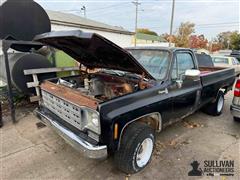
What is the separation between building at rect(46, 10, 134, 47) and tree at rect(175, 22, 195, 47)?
24.6 m

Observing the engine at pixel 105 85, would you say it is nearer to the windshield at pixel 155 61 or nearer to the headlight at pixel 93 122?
the windshield at pixel 155 61

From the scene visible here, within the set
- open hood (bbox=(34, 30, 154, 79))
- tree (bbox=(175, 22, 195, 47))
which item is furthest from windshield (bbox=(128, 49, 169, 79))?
tree (bbox=(175, 22, 195, 47))

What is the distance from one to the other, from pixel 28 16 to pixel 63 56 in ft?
5.17

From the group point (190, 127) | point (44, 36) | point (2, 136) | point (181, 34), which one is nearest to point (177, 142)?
point (190, 127)

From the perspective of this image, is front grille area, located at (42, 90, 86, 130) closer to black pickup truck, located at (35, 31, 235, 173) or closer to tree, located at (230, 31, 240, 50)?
black pickup truck, located at (35, 31, 235, 173)

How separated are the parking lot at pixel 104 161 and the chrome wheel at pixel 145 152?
138mm

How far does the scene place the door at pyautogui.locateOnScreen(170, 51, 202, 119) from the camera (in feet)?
11.2

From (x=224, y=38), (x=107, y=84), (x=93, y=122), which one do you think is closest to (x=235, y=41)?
(x=224, y=38)

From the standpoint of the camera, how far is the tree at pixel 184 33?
41.5 m

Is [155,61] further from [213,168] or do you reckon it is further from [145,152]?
[213,168]

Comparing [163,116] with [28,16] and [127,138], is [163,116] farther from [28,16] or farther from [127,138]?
[28,16]

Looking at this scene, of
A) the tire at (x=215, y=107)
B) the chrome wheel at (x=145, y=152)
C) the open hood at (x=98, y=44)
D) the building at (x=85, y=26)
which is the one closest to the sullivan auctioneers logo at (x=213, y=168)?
the chrome wheel at (x=145, y=152)

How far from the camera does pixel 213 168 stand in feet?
10.2

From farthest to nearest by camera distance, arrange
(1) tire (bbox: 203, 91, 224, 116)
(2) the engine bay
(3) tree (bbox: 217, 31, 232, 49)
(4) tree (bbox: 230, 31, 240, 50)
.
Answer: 1. (3) tree (bbox: 217, 31, 232, 49)
2. (4) tree (bbox: 230, 31, 240, 50)
3. (1) tire (bbox: 203, 91, 224, 116)
4. (2) the engine bay
